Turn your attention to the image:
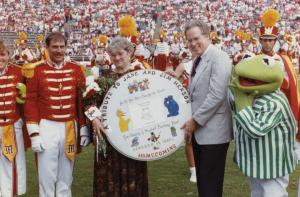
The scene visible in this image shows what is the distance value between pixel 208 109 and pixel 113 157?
96 centimetres

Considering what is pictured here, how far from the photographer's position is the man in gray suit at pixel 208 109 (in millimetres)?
3982

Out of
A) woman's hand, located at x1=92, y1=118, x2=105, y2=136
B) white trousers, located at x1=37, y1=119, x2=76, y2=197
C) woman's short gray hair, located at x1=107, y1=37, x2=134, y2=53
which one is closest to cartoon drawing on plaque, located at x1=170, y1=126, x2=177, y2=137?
woman's hand, located at x1=92, y1=118, x2=105, y2=136

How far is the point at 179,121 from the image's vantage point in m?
4.20

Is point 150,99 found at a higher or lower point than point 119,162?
higher

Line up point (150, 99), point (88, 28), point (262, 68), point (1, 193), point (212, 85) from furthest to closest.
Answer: point (88, 28), point (1, 193), point (150, 99), point (212, 85), point (262, 68)

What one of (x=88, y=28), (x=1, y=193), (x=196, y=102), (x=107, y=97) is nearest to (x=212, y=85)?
(x=196, y=102)

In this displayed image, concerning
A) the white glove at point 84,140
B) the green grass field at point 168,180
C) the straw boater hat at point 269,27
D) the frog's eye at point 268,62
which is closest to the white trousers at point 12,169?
the white glove at point 84,140

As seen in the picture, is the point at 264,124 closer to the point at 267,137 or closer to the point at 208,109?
the point at 267,137

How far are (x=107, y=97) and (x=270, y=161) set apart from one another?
1.39m

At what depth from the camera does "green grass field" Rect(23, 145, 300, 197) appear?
5820mm

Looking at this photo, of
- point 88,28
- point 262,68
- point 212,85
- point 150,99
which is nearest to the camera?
point 262,68

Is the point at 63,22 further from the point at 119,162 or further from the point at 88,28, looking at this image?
the point at 119,162

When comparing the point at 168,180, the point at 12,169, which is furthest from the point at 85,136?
the point at 168,180

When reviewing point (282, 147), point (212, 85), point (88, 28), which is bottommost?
point (88, 28)
